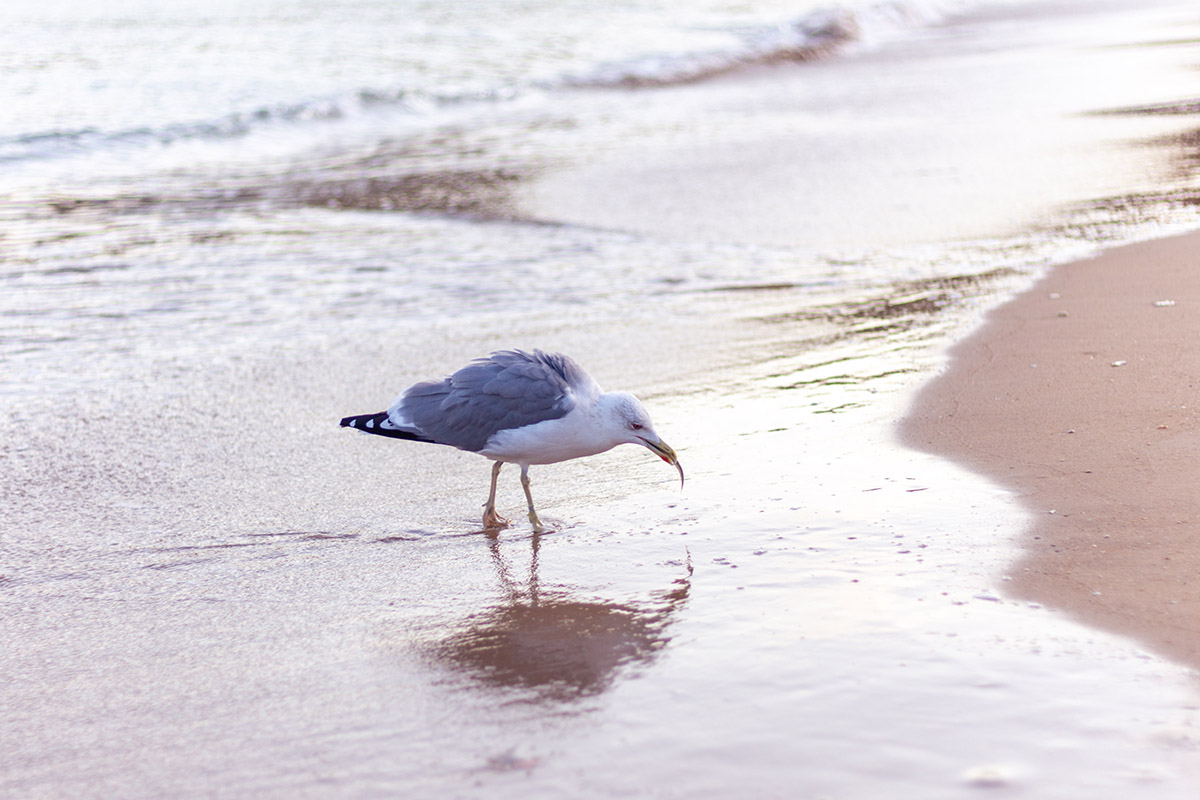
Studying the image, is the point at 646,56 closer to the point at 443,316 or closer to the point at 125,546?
the point at 443,316

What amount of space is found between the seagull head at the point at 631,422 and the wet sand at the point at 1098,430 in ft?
3.79

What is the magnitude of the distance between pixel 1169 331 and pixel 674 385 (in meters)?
2.27

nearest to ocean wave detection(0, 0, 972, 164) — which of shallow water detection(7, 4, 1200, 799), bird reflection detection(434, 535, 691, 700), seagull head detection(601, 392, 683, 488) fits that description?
shallow water detection(7, 4, 1200, 799)

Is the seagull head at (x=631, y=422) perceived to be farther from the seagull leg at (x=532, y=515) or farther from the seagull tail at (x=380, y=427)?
the seagull tail at (x=380, y=427)

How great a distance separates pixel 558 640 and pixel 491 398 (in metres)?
1.25

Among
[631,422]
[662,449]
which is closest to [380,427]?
[631,422]

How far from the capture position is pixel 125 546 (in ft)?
14.2

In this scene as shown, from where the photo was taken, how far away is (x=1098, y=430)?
4.66 m

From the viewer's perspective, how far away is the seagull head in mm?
4324

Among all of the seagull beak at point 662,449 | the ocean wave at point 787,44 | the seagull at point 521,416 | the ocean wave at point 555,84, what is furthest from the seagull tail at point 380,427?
the ocean wave at point 787,44

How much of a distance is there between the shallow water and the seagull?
27cm

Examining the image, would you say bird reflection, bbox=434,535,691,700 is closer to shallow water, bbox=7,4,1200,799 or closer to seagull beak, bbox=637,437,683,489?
shallow water, bbox=7,4,1200,799

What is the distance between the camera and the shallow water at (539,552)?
2830 mm

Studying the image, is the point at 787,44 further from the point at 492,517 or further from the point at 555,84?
the point at 492,517
